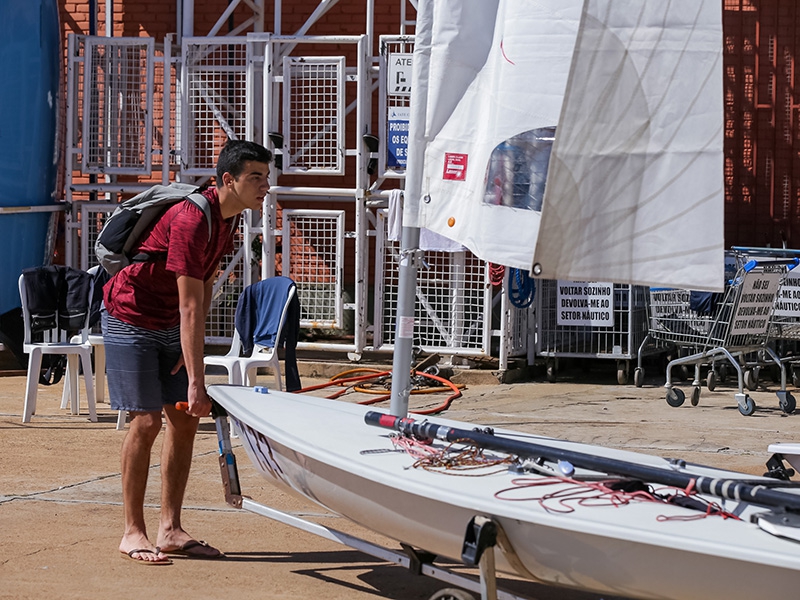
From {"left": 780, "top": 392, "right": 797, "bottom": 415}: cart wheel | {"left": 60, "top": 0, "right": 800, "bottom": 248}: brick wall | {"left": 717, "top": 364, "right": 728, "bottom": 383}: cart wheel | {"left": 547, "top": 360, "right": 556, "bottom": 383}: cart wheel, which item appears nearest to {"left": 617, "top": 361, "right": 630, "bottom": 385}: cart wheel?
{"left": 547, "top": 360, "right": 556, "bottom": 383}: cart wheel

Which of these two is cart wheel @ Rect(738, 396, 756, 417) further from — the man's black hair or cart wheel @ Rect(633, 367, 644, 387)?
the man's black hair

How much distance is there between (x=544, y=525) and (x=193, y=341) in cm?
199

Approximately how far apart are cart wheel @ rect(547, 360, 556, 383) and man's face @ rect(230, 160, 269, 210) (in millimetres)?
6960

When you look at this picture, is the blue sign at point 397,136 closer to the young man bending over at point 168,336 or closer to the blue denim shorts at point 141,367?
the young man bending over at point 168,336

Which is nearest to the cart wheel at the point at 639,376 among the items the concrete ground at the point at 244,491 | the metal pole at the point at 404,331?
the concrete ground at the point at 244,491

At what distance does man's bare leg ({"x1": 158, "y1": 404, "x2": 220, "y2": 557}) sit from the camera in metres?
5.11

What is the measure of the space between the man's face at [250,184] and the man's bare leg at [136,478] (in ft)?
3.31

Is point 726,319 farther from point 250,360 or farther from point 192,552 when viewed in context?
point 192,552

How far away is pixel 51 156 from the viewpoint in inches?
500

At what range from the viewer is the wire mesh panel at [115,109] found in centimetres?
1210

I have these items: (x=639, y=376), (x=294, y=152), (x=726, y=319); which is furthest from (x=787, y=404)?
(x=294, y=152)

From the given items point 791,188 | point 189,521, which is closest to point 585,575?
point 189,521

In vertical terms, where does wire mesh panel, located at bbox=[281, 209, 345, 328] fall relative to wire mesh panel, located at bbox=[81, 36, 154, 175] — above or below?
below

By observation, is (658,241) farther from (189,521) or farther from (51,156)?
(51,156)
